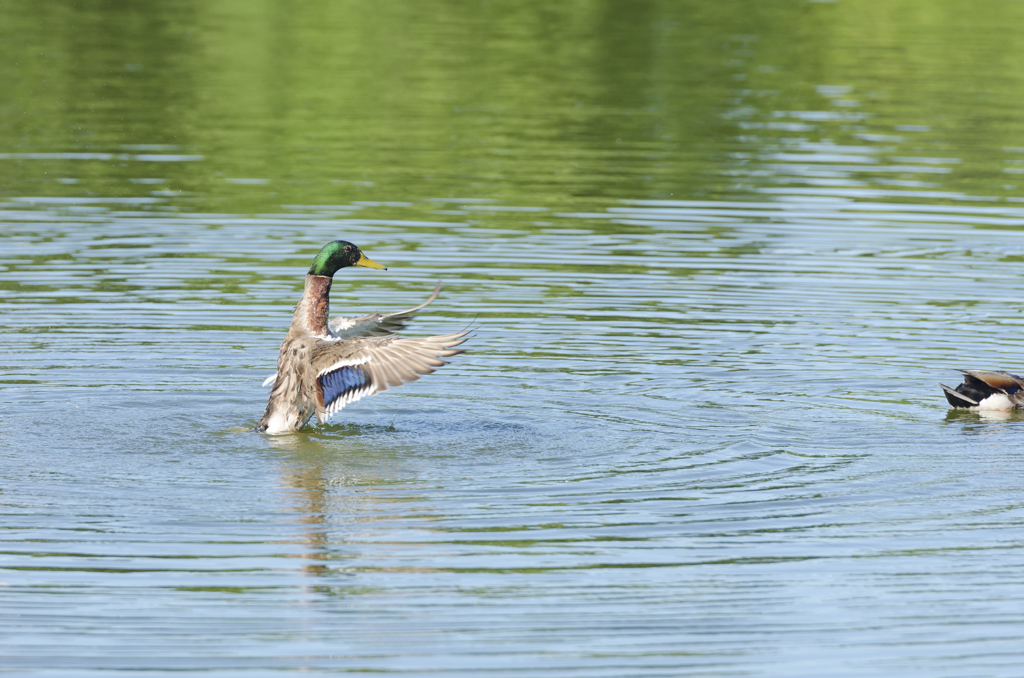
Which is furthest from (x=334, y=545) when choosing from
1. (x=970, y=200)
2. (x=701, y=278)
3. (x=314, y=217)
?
(x=970, y=200)

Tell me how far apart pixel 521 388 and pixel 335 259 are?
1917 mm

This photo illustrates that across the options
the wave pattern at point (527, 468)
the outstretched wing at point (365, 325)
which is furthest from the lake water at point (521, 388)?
the outstretched wing at point (365, 325)

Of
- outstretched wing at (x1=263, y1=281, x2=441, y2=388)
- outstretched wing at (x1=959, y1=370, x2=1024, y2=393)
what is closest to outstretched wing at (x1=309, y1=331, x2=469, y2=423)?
outstretched wing at (x1=263, y1=281, x2=441, y2=388)

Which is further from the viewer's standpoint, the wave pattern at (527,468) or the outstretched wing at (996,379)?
the outstretched wing at (996,379)

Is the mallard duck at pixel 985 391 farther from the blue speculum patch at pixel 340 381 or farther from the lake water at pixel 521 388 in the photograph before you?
the blue speculum patch at pixel 340 381

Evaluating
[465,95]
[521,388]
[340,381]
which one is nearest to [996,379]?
[521,388]

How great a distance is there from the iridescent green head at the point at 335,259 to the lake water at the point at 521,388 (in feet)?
4.01

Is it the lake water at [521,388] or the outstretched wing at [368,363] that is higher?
the outstretched wing at [368,363]

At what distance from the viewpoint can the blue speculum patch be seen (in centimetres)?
1122

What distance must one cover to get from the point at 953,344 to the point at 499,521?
265 inches

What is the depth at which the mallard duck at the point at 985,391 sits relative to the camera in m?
12.5

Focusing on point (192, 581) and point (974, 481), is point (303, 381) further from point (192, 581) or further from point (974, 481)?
point (974, 481)

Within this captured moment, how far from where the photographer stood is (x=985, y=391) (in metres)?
12.5

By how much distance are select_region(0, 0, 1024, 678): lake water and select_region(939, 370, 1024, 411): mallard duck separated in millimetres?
236
